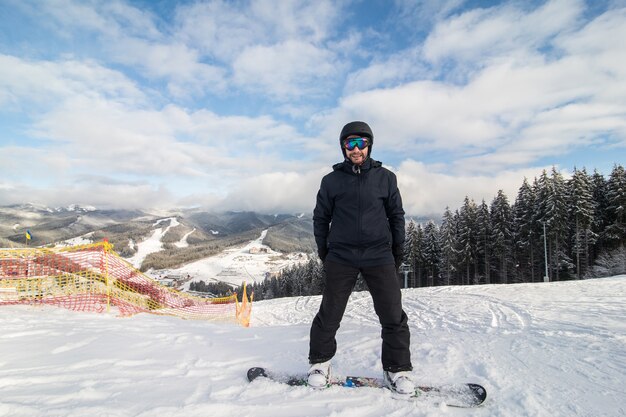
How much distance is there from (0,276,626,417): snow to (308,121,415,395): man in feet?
1.42

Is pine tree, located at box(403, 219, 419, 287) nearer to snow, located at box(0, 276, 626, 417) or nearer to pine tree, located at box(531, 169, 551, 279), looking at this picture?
pine tree, located at box(531, 169, 551, 279)

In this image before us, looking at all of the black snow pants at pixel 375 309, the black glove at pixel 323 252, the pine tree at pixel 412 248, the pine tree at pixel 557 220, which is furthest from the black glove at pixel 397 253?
the pine tree at pixel 412 248

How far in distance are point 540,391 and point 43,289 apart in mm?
11987

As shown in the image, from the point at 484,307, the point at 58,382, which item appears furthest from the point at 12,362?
the point at 484,307

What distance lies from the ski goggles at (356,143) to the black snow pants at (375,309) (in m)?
1.27

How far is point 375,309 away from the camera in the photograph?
3.14 metres

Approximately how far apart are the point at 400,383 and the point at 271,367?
1.54 metres

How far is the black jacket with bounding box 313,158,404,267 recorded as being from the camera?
3240mm

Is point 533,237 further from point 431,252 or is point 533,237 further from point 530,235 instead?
point 431,252

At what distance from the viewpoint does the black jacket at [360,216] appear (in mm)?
3240

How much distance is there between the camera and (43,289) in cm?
928

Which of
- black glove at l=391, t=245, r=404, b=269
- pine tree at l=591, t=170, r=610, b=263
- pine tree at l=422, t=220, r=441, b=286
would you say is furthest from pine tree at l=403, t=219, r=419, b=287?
black glove at l=391, t=245, r=404, b=269

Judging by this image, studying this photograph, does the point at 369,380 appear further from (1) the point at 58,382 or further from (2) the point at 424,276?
(2) the point at 424,276

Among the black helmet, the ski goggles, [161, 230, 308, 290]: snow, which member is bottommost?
[161, 230, 308, 290]: snow
